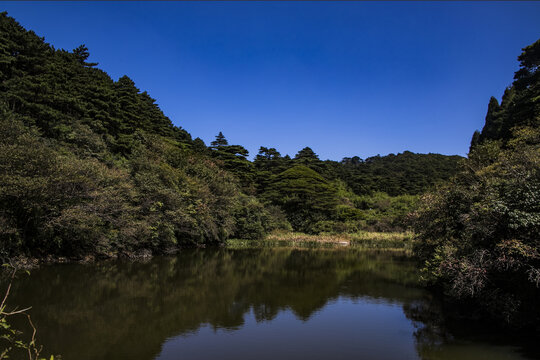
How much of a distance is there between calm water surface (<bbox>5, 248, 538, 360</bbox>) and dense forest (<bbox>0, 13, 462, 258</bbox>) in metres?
2.72

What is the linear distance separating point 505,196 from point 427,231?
639 centimetres

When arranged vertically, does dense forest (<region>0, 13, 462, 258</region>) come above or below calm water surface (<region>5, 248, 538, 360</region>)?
above

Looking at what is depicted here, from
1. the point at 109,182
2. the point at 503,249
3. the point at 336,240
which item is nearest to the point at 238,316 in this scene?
the point at 503,249

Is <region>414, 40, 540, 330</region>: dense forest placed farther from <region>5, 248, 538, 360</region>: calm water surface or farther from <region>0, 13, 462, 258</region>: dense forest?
<region>0, 13, 462, 258</region>: dense forest

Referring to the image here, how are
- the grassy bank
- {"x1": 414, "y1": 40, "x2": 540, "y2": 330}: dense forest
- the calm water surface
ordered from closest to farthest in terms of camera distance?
{"x1": 414, "y1": 40, "x2": 540, "y2": 330}: dense forest, the calm water surface, the grassy bank

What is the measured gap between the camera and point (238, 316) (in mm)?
11914

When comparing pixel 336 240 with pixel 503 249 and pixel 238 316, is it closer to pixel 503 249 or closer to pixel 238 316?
pixel 238 316

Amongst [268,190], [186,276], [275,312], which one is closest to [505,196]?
[275,312]

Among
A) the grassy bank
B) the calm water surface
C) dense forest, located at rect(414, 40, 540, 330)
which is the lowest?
the calm water surface

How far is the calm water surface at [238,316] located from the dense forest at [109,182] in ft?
8.91

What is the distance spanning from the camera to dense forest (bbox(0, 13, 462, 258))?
16922 mm

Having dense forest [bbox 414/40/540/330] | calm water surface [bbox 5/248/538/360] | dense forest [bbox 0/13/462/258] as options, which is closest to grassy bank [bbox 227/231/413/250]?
dense forest [bbox 0/13/462/258]

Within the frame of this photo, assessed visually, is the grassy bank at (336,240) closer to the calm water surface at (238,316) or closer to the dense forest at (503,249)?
the calm water surface at (238,316)

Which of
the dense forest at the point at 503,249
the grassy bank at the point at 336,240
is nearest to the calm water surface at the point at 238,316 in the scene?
the dense forest at the point at 503,249
